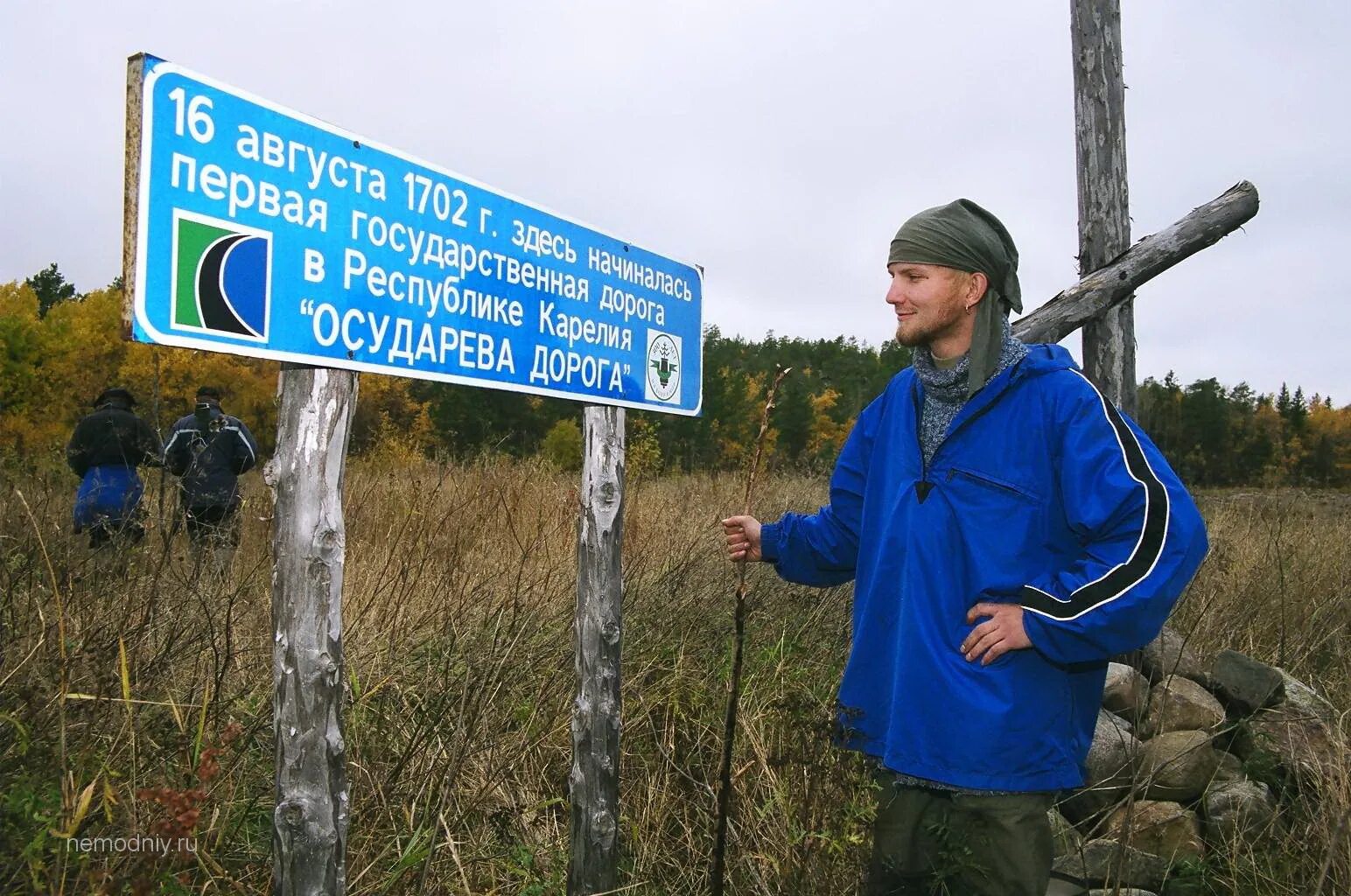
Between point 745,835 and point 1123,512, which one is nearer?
point 1123,512

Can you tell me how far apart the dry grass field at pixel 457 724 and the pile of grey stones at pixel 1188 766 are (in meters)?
0.11

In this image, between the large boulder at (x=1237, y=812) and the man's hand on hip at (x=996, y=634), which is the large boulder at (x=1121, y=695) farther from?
the man's hand on hip at (x=996, y=634)

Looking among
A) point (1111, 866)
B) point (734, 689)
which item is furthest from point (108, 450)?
point (1111, 866)

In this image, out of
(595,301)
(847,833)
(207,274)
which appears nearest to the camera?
(207,274)

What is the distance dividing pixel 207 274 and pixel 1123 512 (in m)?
1.74

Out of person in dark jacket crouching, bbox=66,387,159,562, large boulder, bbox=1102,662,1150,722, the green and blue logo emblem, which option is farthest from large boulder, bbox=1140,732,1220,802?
person in dark jacket crouching, bbox=66,387,159,562

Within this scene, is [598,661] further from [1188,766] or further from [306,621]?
[1188,766]

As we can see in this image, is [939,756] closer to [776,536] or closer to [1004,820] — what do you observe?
[1004,820]

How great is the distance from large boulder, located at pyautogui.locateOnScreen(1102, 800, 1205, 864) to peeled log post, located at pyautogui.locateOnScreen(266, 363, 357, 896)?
8.76ft

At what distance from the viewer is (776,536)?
2.58m

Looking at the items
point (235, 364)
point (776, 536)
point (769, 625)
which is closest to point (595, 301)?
point (776, 536)

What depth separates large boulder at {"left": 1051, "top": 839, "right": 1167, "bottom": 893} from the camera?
10.0 feet

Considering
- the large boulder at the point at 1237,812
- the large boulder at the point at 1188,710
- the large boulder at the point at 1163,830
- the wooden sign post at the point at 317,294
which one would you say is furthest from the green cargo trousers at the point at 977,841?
the large boulder at the point at 1188,710

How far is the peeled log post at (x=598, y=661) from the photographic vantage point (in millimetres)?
2576
